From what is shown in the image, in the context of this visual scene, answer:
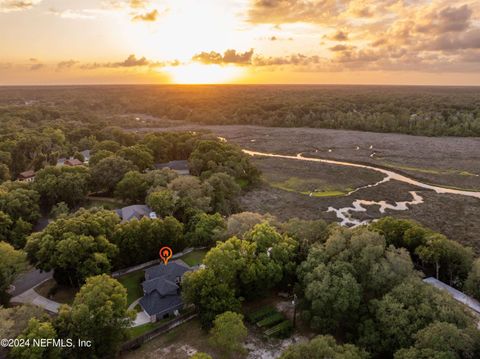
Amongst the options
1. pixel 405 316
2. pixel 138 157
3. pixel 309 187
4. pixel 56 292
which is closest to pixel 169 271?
pixel 56 292

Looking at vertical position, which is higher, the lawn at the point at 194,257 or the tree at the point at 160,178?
the tree at the point at 160,178

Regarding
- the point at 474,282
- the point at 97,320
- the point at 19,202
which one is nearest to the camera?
the point at 97,320

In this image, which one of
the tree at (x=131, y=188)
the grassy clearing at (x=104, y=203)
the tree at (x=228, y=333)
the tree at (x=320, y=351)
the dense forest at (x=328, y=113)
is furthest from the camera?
the dense forest at (x=328, y=113)

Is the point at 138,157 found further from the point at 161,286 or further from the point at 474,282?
the point at 474,282

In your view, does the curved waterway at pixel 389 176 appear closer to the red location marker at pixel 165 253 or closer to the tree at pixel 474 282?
the tree at pixel 474 282

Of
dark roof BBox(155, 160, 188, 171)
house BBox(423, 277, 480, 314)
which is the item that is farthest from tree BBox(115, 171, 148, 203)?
house BBox(423, 277, 480, 314)

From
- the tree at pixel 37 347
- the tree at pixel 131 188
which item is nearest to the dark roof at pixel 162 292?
the tree at pixel 37 347

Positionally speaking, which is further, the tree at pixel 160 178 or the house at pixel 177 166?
the house at pixel 177 166
